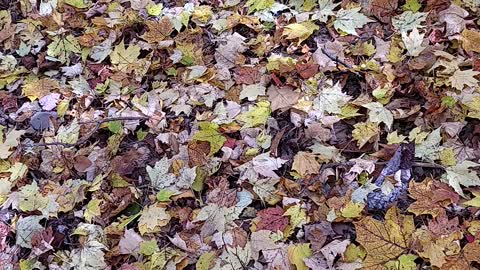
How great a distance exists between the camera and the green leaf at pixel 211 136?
91.7 inches

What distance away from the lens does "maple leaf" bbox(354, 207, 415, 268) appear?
184cm

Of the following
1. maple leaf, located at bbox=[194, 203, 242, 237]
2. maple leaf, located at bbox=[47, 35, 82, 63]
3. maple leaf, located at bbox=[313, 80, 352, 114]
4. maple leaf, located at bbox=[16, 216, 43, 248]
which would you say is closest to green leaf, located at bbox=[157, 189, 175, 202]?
maple leaf, located at bbox=[194, 203, 242, 237]

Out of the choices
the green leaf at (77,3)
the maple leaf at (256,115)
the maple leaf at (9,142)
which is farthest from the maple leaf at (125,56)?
the maple leaf at (256,115)

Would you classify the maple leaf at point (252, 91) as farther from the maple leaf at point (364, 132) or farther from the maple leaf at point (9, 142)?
the maple leaf at point (9, 142)

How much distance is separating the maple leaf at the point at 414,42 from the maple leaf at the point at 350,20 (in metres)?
0.26

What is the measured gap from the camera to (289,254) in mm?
1927

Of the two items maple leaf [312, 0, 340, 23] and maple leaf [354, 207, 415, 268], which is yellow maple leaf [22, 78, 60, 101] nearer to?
maple leaf [312, 0, 340, 23]

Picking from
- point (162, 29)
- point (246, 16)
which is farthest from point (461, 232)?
point (162, 29)

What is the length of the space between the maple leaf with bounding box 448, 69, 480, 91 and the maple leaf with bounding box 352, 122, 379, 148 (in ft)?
1.28

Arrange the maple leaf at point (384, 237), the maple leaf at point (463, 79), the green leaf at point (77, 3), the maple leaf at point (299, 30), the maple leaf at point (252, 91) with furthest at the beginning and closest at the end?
the green leaf at point (77, 3) < the maple leaf at point (299, 30) < the maple leaf at point (252, 91) < the maple leaf at point (463, 79) < the maple leaf at point (384, 237)

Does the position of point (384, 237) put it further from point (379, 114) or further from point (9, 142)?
point (9, 142)

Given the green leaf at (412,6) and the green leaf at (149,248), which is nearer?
the green leaf at (149,248)

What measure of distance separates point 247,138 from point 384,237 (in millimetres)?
757

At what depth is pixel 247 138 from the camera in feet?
7.73
